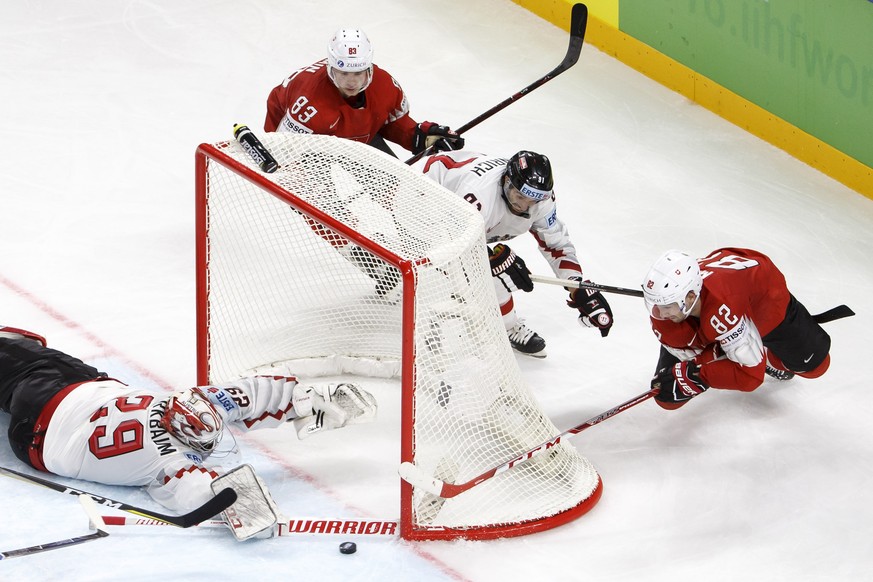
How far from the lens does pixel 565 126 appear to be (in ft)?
24.6

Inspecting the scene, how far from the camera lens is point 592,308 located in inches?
213

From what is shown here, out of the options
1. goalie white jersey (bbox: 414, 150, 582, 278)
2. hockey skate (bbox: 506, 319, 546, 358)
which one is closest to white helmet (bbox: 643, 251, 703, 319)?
goalie white jersey (bbox: 414, 150, 582, 278)

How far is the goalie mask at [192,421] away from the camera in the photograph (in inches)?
180

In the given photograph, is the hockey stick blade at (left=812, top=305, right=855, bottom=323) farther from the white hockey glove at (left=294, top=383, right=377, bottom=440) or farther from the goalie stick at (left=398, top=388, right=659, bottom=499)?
the white hockey glove at (left=294, top=383, right=377, bottom=440)

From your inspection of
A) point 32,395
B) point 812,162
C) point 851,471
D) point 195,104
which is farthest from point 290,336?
point 812,162

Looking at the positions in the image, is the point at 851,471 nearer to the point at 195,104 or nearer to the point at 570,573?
the point at 570,573

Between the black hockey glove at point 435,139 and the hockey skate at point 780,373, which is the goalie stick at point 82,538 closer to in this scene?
the black hockey glove at point 435,139

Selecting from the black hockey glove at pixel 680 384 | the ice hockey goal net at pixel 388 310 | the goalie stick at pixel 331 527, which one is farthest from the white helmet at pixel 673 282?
the goalie stick at pixel 331 527

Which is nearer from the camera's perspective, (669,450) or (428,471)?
(428,471)

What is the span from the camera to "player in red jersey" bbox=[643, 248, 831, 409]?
15.8 ft

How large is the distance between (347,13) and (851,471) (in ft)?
14.8

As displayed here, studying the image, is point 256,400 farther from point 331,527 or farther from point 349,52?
point 349,52

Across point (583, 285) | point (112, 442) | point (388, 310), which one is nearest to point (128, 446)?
point (112, 442)

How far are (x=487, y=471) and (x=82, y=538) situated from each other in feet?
4.01
